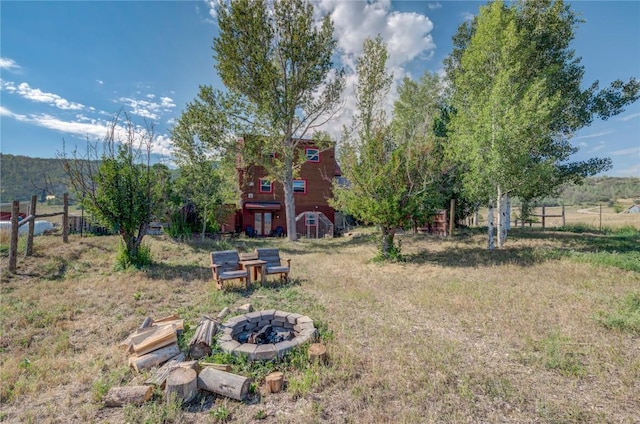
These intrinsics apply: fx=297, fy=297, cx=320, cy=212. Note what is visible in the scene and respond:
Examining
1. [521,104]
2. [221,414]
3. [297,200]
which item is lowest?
[221,414]

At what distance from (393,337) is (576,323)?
12.2 feet

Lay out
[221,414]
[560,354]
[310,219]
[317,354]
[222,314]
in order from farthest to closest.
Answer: [310,219] < [222,314] < [560,354] < [317,354] < [221,414]

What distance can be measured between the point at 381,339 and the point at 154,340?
371 cm

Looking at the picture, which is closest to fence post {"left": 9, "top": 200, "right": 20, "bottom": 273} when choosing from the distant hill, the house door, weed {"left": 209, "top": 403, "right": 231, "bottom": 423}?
weed {"left": 209, "top": 403, "right": 231, "bottom": 423}

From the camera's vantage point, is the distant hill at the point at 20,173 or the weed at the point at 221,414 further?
the distant hill at the point at 20,173

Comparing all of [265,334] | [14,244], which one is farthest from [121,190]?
[265,334]

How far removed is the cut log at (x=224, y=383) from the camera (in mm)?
3654

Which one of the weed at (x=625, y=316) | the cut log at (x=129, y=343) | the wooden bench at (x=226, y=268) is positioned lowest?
the cut log at (x=129, y=343)

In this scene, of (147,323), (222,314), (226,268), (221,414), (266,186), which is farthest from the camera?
(266,186)

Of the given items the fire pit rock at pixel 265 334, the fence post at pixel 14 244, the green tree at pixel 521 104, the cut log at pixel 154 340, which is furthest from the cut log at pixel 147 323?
the green tree at pixel 521 104

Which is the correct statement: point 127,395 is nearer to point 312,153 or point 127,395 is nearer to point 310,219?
point 310,219

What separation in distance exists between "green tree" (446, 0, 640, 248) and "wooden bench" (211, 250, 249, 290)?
33.9 feet

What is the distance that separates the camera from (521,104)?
489 inches

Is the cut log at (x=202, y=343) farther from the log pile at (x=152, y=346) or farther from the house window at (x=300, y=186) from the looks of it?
the house window at (x=300, y=186)
